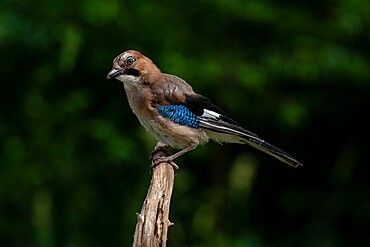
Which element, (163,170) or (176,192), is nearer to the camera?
(163,170)

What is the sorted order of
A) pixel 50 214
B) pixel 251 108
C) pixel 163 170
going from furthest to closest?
pixel 251 108 < pixel 50 214 < pixel 163 170

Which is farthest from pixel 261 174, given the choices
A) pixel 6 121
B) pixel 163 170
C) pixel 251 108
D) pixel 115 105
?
pixel 163 170

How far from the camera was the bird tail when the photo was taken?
17.6ft

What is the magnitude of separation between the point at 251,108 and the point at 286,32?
61 cm

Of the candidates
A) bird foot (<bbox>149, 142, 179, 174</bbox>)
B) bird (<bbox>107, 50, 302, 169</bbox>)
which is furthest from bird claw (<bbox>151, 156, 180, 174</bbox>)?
bird (<bbox>107, 50, 302, 169</bbox>)

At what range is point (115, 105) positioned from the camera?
26.1ft

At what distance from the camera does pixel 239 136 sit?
5.41m

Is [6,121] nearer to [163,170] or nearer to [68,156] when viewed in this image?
[68,156]

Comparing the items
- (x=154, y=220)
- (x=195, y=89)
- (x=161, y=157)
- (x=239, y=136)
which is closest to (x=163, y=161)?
(x=161, y=157)

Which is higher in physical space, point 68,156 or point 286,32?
point 286,32

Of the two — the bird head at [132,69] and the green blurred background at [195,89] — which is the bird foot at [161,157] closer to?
the bird head at [132,69]

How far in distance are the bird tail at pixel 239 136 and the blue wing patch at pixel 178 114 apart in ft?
0.19

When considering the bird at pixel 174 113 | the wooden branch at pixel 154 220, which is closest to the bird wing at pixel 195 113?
the bird at pixel 174 113

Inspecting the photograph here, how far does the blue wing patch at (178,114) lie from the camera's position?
5.41 meters
